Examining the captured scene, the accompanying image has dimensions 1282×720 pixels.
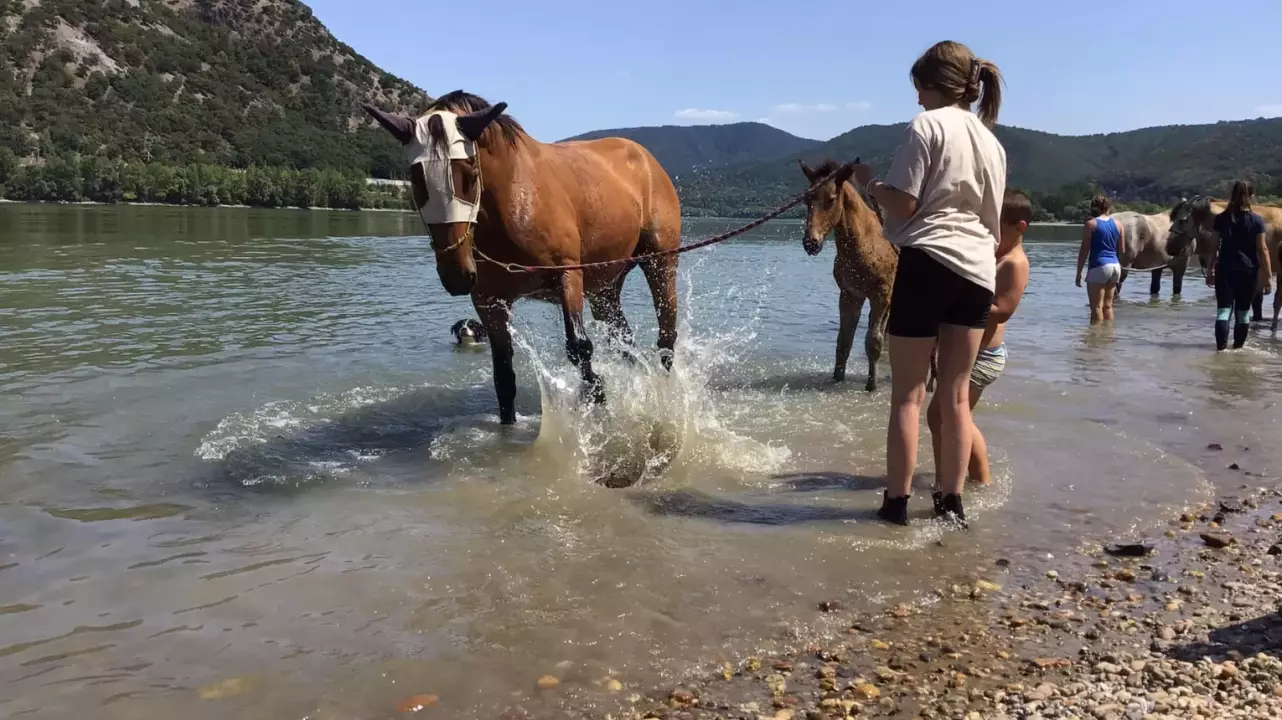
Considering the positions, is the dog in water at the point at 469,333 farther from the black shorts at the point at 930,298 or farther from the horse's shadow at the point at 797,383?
the black shorts at the point at 930,298

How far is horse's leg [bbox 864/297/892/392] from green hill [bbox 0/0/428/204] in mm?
117530

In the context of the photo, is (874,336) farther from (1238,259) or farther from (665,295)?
(1238,259)

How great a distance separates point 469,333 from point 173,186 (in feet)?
328

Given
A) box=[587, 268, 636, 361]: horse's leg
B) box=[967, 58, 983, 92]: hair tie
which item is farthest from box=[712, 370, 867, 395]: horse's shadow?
box=[967, 58, 983, 92]: hair tie

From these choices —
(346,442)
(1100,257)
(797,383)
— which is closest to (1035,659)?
(346,442)

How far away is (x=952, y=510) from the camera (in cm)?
454

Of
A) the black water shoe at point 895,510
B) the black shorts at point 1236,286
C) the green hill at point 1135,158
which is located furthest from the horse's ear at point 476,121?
the green hill at point 1135,158

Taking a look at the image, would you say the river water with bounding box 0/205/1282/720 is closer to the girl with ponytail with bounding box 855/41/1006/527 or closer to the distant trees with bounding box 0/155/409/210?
the girl with ponytail with bounding box 855/41/1006/527

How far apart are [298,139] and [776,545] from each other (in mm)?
166320

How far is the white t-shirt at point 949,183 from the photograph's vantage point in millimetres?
4094

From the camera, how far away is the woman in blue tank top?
1405cm

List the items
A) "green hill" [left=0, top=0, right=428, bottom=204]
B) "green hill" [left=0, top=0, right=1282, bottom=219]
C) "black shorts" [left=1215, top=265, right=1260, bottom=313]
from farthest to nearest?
"green hill" [left=0, top=0, right=428, bottom=204] → "green hill" [left=0, top=0, right=1282, bottom=219] → "black shorts" [left=1215, top=265, right=1260, bottom=313]

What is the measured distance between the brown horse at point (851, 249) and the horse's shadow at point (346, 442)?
10.7ft

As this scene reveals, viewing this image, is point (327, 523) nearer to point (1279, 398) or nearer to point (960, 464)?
point (960, 464)
